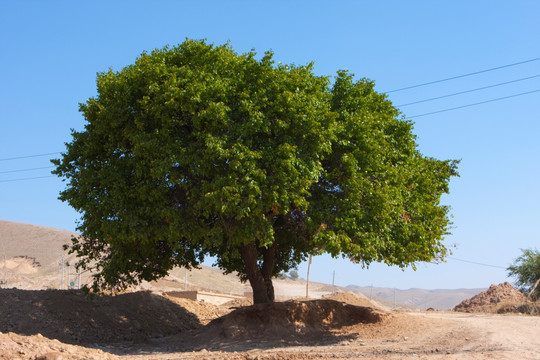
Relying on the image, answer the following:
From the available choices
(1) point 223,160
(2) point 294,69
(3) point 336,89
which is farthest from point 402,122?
(1) point 223,160

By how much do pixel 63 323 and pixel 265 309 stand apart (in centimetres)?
770

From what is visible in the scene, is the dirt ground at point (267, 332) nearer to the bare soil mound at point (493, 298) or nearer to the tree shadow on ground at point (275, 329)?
the tree shadow on ground at point (275, 329)

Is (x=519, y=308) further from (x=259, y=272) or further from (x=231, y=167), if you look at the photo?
(x=231, y=167)

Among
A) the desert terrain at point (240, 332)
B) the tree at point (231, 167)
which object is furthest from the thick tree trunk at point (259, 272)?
the tree at point (231, 167)

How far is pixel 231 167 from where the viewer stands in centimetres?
1509

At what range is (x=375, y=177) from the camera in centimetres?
1744

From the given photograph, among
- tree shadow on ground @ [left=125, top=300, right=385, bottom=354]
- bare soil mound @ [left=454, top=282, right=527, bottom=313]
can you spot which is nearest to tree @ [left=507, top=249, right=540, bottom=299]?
bare soil mound @ [left=454, top=282, right=527, bottom=313]

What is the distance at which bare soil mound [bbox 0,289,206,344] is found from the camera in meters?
18.4

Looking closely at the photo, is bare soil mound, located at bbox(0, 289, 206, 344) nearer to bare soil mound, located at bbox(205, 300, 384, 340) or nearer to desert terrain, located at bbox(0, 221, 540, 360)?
desert terrain, located at bbox(0, 221, 540, 360)

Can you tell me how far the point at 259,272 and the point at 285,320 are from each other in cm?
228

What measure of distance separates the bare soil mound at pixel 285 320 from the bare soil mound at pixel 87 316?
395 centimetres

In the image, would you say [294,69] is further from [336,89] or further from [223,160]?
[223,160]

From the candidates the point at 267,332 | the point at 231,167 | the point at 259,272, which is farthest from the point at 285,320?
the point at 231,167

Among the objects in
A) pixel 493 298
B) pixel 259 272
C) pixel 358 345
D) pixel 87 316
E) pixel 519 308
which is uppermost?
pixel 259 272
